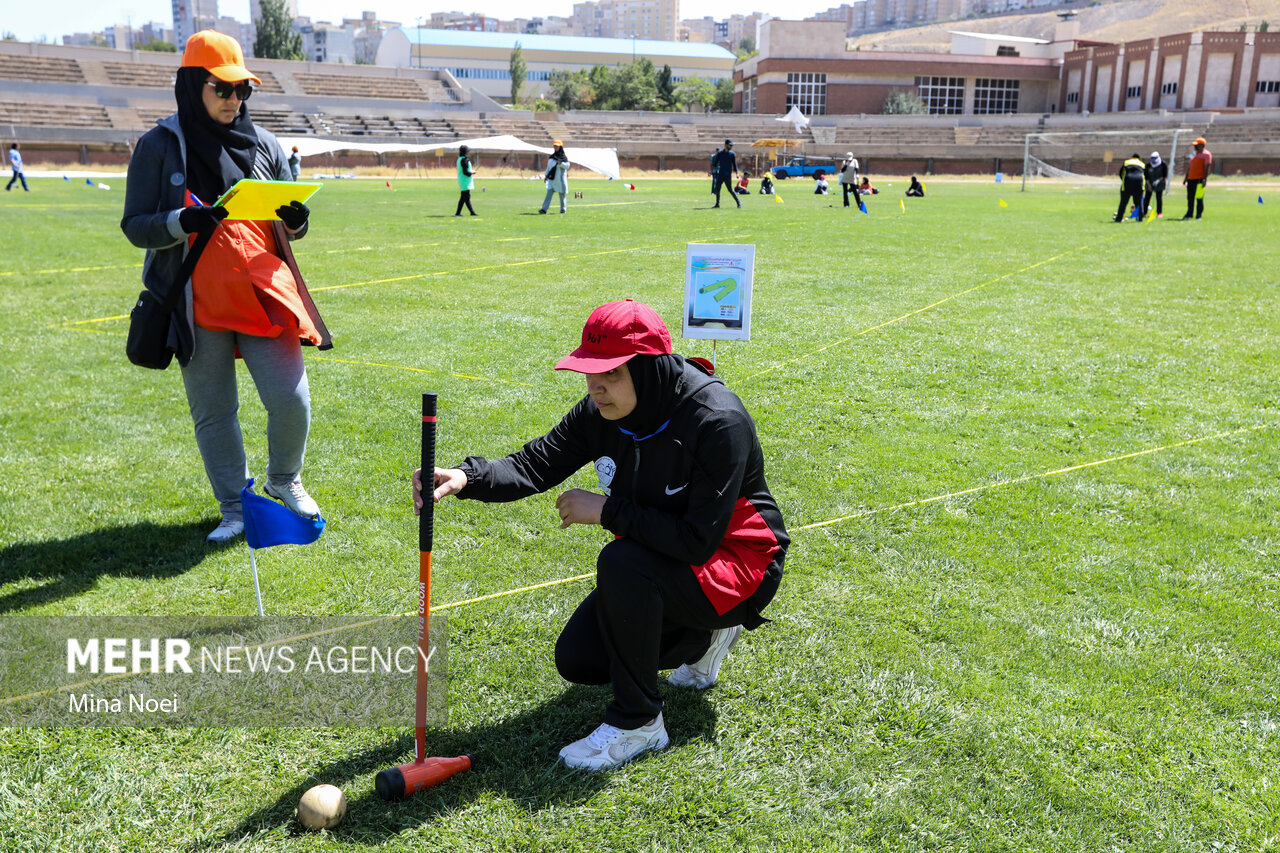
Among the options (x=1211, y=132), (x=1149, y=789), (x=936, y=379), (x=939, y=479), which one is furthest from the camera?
(x=1211, y=132)

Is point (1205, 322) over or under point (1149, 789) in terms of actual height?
over

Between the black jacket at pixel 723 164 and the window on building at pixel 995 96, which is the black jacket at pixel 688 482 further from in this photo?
the window on building at pixel 995 96

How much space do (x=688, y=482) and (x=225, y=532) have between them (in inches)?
110

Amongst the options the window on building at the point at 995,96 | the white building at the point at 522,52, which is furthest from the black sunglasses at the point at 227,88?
the white building at the point at 522,52

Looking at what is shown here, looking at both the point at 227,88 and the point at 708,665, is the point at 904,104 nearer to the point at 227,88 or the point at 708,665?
the point at 227,88

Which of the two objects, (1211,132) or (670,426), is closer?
(670,426)

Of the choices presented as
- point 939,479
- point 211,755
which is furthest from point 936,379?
point 211,755

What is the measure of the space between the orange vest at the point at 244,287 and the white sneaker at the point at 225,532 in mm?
1007

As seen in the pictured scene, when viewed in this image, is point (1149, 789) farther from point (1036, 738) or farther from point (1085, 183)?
point (1085, 183)

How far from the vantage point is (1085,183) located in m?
49.1

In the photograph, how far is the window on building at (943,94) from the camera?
90.0 m

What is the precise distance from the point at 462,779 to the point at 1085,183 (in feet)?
176

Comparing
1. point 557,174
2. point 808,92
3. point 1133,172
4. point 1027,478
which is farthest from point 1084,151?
point 1027,478

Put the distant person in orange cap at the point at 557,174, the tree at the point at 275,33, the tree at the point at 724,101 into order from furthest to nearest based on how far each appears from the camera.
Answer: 1. the tree at the point at 724,101
2. the tree at the point at 275,33
3. the distant person in orange cap at the point at 557,174
